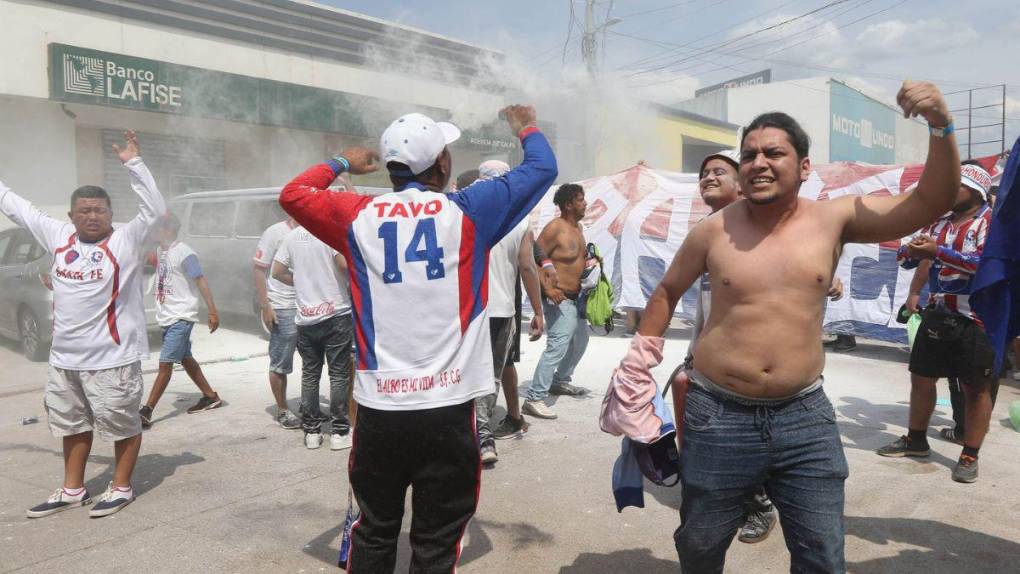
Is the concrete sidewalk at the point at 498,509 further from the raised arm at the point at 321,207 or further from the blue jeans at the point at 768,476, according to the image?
the raised arm at the point at 321,207

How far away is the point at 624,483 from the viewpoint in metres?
2.89

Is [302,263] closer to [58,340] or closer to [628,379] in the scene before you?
[58,340]

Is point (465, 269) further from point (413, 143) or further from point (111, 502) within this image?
point (111, 502)

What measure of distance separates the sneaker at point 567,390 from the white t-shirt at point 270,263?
251cm

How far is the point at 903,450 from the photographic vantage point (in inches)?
205

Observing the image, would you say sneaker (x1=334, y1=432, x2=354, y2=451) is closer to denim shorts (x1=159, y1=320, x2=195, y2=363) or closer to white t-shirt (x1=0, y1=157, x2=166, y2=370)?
white t-shirt (x1=0, y1=157, x2=166, y2=370)

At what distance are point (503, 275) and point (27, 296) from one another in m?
7.20

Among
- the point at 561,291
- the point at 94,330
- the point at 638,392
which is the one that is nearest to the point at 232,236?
the point at 561,291

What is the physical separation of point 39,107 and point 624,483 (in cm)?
1383

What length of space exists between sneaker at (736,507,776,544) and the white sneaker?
2.78m

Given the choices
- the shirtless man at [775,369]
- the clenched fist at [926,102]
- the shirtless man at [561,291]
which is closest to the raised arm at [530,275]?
the shirtless man at [561,291]

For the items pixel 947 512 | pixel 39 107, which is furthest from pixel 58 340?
pixel 39 107

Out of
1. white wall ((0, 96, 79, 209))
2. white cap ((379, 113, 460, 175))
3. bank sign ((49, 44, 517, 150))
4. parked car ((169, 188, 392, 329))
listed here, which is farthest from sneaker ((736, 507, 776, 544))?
white wall ((0, 96, 79, 209))

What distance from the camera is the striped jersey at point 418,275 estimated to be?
2502 millimetres
